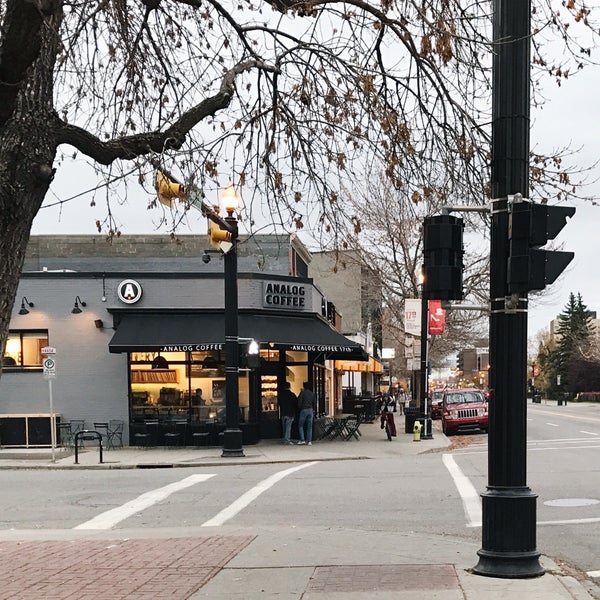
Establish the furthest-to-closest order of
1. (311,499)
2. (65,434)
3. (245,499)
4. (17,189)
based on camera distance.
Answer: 1. (65,434)
2. (245,499)
3. (311,499)
4. (17,189)

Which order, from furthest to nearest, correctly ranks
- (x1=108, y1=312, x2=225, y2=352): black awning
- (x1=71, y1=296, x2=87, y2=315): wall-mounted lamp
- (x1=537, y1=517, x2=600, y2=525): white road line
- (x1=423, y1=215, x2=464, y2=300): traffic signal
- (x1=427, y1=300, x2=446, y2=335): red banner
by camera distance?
1. (x1=427, y1=300, x2=446, y2=335): red banner
2. (x1=71, y1=296, x2=87, y2=315): wall-mounted lamp
3. (x1=108, y1=312, x2=225, y2=352): black awning
4. (x1=537, y1=517, x2=600, y2=525): white road line
5. (x1=423, y1=215, x2=464, y2=300): traffic signal

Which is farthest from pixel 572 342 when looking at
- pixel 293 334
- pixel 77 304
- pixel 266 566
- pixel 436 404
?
pixel 266 566

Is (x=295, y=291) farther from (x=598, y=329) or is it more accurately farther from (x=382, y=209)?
(x=598, y=329)

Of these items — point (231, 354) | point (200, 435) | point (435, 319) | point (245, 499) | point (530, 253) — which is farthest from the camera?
point (435, 319)

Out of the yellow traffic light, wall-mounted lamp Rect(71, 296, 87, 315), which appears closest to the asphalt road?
the yellow traffic light

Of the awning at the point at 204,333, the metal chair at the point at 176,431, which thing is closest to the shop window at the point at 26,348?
the awning at the point at 204,333

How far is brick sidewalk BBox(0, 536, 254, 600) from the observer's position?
6957 mm

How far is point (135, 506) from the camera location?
12422mm

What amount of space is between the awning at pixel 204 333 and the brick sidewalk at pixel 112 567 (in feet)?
41.5

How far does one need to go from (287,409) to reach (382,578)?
16.3 meters

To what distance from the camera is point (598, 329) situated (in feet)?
401

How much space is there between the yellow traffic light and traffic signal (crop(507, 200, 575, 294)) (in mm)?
2801

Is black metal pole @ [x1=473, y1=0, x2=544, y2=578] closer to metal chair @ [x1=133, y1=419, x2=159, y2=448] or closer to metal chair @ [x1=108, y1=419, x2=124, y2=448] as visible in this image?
metal chair @ [x1=133, y1=419, x2=159, y2=448]

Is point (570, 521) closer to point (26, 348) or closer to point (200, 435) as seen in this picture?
point (200, 435)
